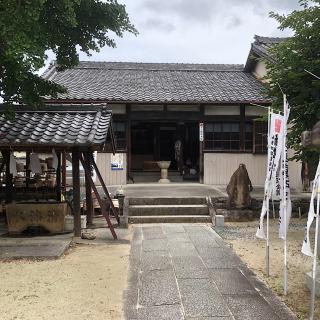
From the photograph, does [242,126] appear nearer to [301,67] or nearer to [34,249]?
[301,67]

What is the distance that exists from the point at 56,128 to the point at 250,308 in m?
6.27

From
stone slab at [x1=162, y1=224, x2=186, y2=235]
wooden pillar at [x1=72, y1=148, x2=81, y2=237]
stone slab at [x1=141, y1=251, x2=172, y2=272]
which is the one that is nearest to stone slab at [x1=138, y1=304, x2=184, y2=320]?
stone slab at [x1=141, y1=251, x2=172, y2=272]

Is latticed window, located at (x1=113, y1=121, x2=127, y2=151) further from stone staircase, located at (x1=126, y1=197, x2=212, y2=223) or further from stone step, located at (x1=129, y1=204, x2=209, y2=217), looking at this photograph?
stone step, located at (x1=129, y1=204, x2=209, y2=217)

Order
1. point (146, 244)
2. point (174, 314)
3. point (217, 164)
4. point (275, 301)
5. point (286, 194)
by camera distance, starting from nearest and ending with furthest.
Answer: point (174, 314) < point (275, 301) < point (286, 194) < point (146, 244) < point (217, 164)

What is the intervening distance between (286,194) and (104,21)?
5.12 meters

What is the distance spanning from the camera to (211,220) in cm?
1293

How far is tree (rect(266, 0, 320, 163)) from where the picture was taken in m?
9.55

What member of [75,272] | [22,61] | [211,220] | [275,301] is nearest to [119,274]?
[75,272]

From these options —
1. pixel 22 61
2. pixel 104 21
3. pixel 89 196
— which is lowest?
pixel 89 196

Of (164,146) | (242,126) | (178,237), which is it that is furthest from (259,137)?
(178,237)

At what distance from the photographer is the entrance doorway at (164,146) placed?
21469mm

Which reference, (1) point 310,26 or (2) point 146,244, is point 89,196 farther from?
(1) point 310,26

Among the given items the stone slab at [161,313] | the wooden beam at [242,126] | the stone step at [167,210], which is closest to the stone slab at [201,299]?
the stone slab at [161,313]

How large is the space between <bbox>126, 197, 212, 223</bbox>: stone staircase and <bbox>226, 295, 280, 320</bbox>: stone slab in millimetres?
7283
